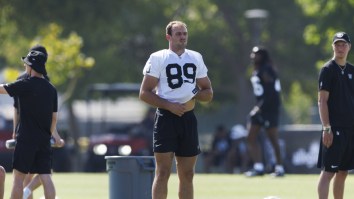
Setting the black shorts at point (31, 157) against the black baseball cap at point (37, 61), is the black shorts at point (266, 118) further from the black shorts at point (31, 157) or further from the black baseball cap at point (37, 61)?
the black shorts at point (31, 157)

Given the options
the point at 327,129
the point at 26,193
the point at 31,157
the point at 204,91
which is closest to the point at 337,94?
the point at 327,129

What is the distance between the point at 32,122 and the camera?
14.1 m

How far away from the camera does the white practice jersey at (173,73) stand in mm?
13531

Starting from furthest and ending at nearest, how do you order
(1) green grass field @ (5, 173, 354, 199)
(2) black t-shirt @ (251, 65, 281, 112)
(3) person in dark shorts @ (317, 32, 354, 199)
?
(2) black t-shirt @ (251, 65, 281, 112) → (1) green grass field @ (5, 173, 354, 199) → (3) person in dark shorts @ (317, 32, 354, 199)

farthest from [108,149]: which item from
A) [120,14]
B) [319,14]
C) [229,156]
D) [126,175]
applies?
[126,175]

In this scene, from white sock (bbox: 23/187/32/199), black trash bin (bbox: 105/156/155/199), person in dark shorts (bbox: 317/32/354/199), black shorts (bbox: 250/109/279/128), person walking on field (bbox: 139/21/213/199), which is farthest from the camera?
black shorts (bbox: 250/109/279/128)

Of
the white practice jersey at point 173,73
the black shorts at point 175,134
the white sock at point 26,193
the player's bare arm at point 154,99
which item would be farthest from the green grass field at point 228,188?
the player's bare arm at point 154,99

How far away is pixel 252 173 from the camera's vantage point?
22.7 metres

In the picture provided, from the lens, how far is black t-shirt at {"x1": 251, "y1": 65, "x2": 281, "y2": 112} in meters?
21.9

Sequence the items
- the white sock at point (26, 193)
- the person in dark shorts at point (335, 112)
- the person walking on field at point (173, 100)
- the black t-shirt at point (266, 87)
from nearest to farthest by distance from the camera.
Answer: the person walking on field at point (173, 100) → the person in dark shorts at point (335, 112) → the white sock at point (26, 193) → the black t-shirt at point (266, 87)

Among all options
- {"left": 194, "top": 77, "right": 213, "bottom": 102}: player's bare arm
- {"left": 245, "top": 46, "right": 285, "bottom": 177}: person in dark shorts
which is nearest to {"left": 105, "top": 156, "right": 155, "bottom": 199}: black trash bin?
{"left": 194, "top": 77, "right": 213, "bottom": 102}: player's bare arm

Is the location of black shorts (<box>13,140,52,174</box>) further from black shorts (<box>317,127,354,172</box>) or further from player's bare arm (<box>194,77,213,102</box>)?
black shorts (<box>317,127,354,172</box>)

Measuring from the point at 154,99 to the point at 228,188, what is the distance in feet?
21.8

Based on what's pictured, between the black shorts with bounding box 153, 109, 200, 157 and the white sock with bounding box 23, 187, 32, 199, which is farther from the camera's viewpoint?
the white sock with bounding box 23, 187, 32, 199
